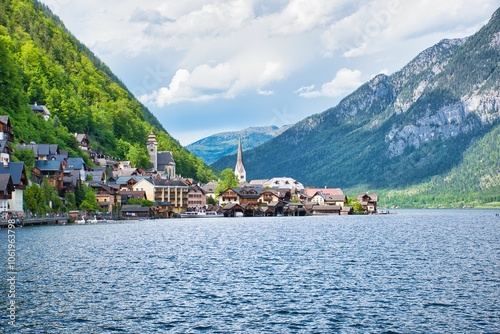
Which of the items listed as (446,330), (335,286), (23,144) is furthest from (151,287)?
(23,144)

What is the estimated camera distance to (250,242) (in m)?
90.1

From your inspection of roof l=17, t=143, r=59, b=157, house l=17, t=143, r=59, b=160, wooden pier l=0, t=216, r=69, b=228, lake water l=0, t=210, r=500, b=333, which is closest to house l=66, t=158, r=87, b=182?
roof l=17, t=143, r=59, b=157

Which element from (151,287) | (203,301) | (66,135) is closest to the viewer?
(203,301)

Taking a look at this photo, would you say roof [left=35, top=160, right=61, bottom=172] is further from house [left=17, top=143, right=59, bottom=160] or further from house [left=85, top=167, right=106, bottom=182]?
house [left=85, top=167, right=106, bottom=182]

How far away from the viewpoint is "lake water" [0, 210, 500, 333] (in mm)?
36625

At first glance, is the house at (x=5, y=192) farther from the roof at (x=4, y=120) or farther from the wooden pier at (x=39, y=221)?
the roof at (x=4, y=120)

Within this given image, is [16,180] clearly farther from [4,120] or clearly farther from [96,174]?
[96,174]

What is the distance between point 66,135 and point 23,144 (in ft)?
123

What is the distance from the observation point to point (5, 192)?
10869 centimetres

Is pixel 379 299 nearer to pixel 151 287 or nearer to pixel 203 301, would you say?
pixel 203 301

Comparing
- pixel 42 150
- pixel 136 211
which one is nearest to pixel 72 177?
pixel 42 150

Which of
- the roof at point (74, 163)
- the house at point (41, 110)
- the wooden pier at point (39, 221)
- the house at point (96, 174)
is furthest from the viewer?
the house at point (41, 110)

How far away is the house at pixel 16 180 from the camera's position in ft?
372

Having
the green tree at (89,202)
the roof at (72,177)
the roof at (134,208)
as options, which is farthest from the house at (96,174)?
the roof at (72,177)
